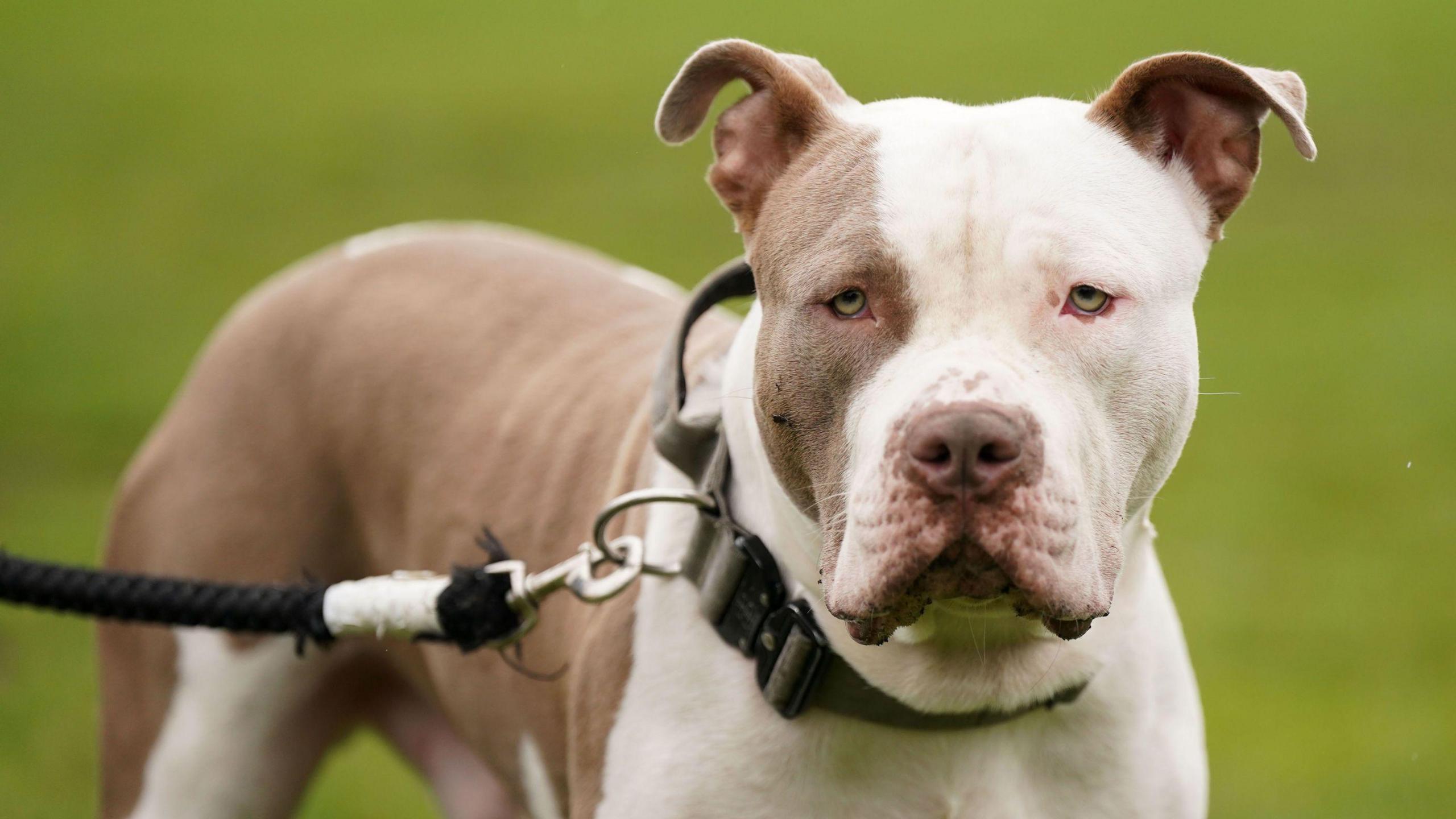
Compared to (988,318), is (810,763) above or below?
below

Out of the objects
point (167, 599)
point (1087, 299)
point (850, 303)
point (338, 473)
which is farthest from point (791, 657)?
point (338, 473)

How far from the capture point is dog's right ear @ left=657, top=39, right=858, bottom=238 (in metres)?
2.73

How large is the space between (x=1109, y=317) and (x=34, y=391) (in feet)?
31.8

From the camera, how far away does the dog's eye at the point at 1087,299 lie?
239 cm

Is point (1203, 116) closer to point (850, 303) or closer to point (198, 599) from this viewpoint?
point (850, 303)

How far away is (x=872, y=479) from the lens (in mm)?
2277

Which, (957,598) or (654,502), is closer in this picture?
(957,598)

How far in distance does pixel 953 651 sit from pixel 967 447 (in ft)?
1.84

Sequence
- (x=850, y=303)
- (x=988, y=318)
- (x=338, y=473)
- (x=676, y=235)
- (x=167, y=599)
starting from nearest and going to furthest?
(x=988, y=318), (x=850, y=303), (x=167, y=599), (x=338, y=473), (x=676, y=235)

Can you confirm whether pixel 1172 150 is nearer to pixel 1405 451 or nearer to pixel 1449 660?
pixel 1449 660

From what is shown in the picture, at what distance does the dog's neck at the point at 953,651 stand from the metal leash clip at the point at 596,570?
186 mm

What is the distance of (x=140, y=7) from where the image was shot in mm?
25969

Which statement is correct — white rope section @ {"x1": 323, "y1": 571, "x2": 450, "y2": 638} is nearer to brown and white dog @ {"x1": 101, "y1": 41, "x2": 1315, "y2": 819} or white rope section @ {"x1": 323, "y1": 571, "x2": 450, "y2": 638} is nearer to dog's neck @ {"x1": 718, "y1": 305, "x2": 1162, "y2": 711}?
brown and white dog @ {"x1": 101, "y1": 41, "x2": 1315, "y2": 819}

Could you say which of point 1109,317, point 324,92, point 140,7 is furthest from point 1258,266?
point 140,7
